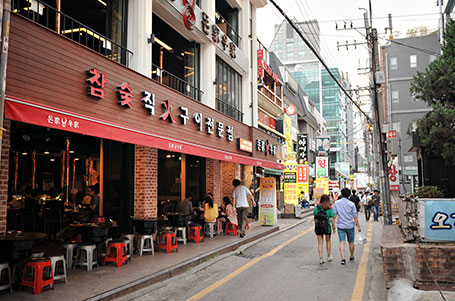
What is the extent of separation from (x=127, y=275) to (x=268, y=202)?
1067cm

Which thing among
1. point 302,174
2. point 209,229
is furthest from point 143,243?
point 302,174

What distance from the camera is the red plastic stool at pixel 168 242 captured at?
1028 centimetres

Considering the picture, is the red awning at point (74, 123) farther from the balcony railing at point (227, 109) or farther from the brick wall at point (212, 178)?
the balcony railing at point (227, 109)

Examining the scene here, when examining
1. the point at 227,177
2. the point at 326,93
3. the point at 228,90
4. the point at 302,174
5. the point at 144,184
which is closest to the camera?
the point at 144,184

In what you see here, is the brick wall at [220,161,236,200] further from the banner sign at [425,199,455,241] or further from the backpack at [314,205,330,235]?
the banner sign at [425,199,455,241]

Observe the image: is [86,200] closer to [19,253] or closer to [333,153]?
[19,253]

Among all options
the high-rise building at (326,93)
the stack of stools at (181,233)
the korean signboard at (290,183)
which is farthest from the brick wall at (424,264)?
the high-rise building at (326,93)

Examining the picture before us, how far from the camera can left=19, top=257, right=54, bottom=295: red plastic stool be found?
6.36m

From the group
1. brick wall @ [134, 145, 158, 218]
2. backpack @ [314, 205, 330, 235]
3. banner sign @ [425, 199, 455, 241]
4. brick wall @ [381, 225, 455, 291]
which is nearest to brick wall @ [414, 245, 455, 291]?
brick wall @ [381, 225, 455, 291]

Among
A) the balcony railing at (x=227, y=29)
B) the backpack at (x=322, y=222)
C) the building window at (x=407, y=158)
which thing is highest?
the balcony railing at (x=227, y=29)

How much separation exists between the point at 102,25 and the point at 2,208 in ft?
31.8

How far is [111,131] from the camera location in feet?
25.1

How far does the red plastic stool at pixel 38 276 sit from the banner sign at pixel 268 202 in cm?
1185

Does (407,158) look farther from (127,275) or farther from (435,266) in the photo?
(127,275)
